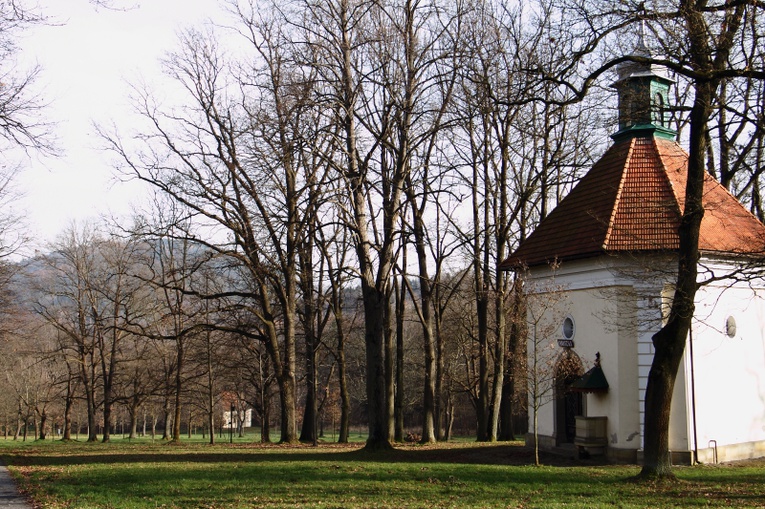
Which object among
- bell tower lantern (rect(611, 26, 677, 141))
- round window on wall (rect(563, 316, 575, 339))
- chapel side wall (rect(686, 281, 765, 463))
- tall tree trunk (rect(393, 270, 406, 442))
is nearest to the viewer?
chapel side wall (rect(686, 281, 765, 463))

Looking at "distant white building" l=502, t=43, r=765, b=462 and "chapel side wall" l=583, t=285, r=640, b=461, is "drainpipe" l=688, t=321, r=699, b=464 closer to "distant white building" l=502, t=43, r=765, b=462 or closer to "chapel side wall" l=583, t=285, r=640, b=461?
"distant white building" l=502, t=43, r=765, b=462

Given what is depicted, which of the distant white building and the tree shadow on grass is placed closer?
the distant white building

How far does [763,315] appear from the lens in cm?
1856

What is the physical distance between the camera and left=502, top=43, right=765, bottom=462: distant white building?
16844 mm

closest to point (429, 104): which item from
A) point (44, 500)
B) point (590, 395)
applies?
point (590, 395)

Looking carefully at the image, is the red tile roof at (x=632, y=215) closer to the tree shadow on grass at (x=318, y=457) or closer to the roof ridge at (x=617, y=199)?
the roof ridge at (x=617, y=199)

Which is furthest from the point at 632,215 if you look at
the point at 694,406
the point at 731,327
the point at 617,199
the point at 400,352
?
the point at 400,352

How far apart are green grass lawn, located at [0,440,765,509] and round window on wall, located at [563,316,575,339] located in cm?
322

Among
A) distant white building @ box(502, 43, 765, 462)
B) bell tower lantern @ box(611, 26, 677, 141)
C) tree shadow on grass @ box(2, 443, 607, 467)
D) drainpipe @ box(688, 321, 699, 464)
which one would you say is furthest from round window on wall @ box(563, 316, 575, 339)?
bell tower lantern @ box(611, 26, 677, 141)

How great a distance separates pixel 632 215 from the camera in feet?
58.9

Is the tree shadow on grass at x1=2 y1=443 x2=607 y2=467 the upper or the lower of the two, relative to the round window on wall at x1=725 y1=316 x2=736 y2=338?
lower

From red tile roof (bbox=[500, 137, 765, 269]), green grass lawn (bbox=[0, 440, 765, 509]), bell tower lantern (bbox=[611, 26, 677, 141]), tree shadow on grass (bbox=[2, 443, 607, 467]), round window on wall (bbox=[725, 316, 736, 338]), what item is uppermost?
bell tower lantern (bbox=[611, 26, 677, 141])

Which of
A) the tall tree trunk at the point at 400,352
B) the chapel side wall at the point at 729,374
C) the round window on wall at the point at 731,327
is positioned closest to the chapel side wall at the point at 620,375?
the chapel side wall at the point at 729,374

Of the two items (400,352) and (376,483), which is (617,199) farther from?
(400,352)
